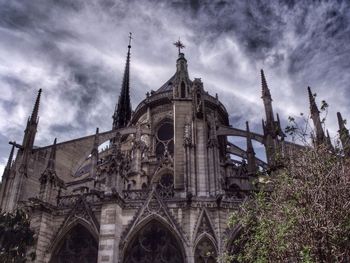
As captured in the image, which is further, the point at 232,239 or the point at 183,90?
the point at 183,90

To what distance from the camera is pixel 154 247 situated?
1498 centimetres

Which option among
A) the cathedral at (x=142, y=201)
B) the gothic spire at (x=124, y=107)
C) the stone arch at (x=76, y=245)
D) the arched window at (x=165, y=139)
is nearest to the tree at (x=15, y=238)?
the cathedral at (x=142, y=201)

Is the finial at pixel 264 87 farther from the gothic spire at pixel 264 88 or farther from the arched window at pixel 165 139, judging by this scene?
the arched window at pixel 165 139

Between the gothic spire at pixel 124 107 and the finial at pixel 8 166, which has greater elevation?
the gothic spire at pixel 124 107

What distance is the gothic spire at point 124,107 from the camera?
4816 centimetres

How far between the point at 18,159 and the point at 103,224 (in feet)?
29.3

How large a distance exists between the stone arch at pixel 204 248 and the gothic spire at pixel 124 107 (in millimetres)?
32599

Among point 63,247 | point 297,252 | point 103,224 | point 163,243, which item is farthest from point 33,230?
point 297,252

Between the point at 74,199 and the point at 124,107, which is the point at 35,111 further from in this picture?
the point at 124,107

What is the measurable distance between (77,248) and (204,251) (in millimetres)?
5497

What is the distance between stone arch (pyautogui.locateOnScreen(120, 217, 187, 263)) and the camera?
1464 cm

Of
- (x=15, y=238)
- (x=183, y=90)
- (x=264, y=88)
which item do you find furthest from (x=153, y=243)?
(x=264, y=88)

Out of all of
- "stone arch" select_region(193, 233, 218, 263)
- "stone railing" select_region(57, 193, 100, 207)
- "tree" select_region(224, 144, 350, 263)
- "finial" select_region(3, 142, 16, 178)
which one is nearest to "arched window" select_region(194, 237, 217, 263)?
"stone arch" select_region(193, 233, 218, 263)

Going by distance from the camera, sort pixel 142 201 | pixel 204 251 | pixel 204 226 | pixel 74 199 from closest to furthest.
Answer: pixel 204 251 < pixel 204 226 < pixel 142 201 < pixel 74 199
